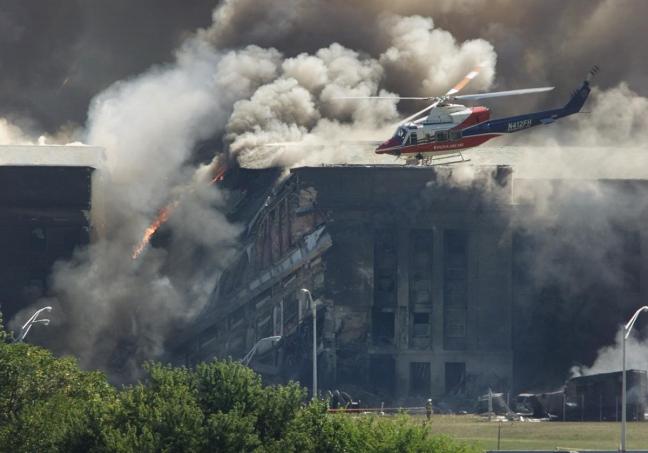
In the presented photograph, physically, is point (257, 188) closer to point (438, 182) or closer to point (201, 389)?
point (438, 182)

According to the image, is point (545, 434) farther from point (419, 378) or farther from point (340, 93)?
point (340, 93)

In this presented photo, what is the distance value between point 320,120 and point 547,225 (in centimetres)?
1526

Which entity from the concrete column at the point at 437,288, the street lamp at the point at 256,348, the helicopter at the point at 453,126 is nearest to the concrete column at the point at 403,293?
the concrete column at the point at 437,288

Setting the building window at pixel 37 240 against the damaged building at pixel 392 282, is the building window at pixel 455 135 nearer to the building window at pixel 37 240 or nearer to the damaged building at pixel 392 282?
the damaged building at pixel 392 282

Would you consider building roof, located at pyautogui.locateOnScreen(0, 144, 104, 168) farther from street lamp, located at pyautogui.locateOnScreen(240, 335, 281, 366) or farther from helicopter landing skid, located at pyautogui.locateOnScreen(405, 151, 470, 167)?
helicopter landing skid, located at pyautogui.locateOnScreen(405, 151, 470, 167)

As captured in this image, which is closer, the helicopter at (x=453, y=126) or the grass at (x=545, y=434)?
the grass at (x=545, y=434)

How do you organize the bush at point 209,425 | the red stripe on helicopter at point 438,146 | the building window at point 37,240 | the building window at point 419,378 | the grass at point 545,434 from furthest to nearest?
the building window at point 37,240
the building window at point 419,378
the red stripe on helicopter at point 438,146
the grass at point 545,434
the bush at point 209,425

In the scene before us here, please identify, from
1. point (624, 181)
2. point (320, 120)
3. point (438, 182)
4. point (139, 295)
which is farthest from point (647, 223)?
point (139, 295)

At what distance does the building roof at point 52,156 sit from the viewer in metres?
116

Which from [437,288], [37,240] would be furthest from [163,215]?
[437,288]

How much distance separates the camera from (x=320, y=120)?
401 feet

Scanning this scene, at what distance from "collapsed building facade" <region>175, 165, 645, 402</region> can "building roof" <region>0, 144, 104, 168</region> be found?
35.5 ft

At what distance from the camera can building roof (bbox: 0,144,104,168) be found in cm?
11644

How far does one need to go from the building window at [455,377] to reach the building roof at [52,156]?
22578mm
